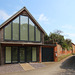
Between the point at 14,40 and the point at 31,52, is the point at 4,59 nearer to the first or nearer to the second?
the point at 14,40

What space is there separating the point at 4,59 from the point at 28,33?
496 centimetres

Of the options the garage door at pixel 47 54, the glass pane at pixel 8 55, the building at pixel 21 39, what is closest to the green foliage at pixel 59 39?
the garage door at pixel 47 54

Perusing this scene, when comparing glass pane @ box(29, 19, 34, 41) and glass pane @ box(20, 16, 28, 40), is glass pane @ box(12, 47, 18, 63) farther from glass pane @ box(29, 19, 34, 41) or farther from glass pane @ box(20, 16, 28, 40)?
glass pane @ box(29, 19, 34, 41)

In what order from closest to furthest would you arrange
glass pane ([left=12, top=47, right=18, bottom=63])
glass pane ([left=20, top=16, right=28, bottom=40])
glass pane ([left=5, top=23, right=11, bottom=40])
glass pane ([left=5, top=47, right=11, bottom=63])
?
glass pane ([left=5, top=23, right=11, bottom=40]) < glass pane ([left=5, top=47, right=11, bottom=63]) < glass pane ([left=12, top=47, right=18, bottom=63]) < glass pane ([left=20, top=16, right=28, bottom=40])

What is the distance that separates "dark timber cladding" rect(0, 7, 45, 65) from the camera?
13.0 metres

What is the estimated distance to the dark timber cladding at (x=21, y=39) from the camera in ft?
42.6

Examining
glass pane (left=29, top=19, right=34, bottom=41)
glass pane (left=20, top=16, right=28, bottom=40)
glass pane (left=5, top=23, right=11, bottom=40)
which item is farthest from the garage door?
glass pane (left=5, top=23, right=11, bottom=40)

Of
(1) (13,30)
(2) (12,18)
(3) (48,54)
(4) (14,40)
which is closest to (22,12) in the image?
(2) (12,18)

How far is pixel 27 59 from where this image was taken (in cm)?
1440

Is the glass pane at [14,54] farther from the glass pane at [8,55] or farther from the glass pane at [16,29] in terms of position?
the glass pane at [16,29]

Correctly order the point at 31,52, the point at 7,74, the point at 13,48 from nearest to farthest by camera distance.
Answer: the point at 7,74
the point at 13,48
the point at 31,52

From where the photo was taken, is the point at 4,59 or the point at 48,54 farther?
the point at 48,54

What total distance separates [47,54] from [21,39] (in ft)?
17.7

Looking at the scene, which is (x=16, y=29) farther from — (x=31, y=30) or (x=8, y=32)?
(x=31, y=30)
